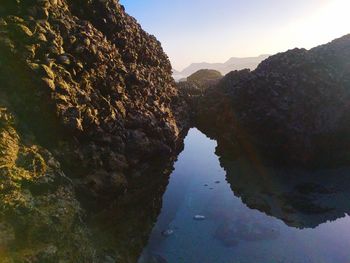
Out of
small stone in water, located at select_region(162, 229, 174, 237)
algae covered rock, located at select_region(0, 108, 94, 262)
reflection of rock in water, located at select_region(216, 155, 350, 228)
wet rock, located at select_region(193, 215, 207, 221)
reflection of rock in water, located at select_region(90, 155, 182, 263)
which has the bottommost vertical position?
reflection of rock in water, located at select_region(216, 155, 350, 228)

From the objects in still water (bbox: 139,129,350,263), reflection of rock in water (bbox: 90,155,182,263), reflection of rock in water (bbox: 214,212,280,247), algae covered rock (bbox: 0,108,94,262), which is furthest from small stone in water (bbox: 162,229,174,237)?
algae covered rock (bbox: 0,108,94,262)

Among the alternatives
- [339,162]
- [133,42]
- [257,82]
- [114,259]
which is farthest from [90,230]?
[257,82]

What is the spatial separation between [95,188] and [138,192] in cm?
509

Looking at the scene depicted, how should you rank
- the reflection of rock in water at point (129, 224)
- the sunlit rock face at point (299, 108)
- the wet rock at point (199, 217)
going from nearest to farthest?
the reflection of rock in water at point (129, 224) < the wet rock at point (199, 217) < the sunlit rock face at point (299, 108)

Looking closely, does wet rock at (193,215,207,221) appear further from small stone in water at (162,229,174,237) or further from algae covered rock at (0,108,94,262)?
algae covered rock at (0,108,94,262)

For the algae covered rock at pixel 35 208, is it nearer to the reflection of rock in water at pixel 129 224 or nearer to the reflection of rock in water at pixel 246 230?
the reflection of rock in water at pixel 129 224

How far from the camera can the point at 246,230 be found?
87.1 feet

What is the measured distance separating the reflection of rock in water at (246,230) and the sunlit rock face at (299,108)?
39.4ft

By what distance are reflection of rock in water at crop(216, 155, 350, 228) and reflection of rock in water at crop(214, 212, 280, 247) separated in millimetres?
1731

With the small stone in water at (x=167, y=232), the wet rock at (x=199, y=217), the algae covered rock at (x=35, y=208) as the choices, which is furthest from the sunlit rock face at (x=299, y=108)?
the algae covered rock at (x=35, y=208)

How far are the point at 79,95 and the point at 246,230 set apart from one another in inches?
639

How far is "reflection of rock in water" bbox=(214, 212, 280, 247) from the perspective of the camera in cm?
2536

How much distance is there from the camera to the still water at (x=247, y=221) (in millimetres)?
23328

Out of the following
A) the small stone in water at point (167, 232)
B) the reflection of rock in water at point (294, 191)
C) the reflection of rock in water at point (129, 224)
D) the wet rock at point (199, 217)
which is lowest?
the reflection of rock in water at point (294, 191)
